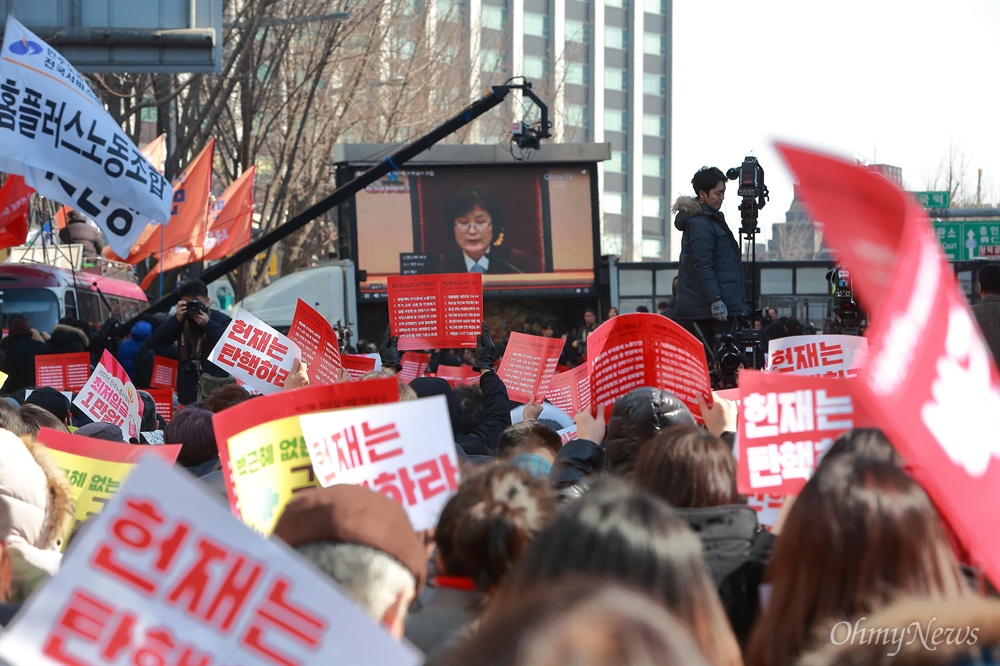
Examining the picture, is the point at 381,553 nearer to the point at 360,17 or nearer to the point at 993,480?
the point at 993,480

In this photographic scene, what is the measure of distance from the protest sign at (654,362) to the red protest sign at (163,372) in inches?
238

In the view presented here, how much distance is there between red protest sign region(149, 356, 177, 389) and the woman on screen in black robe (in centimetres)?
1318

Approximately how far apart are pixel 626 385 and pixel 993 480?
10.1 ft

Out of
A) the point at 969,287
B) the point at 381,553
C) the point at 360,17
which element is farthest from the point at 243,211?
the point at 381,553

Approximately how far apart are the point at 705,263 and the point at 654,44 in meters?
84.8

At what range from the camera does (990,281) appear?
6617 mm

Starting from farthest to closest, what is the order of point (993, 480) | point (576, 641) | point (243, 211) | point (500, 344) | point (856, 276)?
point (243, 211) < point (500, 344) < point (993, 480) < point (856, 276) < point (576, 641)

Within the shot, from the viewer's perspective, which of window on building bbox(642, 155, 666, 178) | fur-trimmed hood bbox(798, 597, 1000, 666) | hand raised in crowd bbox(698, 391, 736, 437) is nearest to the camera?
fur-trimmed hood bbox(798, 597, 1000, 666)

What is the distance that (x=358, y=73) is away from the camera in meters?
30.3

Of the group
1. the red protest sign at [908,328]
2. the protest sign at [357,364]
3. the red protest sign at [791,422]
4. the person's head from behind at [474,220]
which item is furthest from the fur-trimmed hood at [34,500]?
the person's head from behind at [474,220]

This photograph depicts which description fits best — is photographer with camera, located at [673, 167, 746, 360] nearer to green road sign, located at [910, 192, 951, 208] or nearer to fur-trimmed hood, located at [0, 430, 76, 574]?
fur-trimmed hood, located at [0, 430, 76, 574]

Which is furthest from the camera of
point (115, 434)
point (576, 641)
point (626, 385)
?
point (115, 434)

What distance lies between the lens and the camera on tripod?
809 centimetres

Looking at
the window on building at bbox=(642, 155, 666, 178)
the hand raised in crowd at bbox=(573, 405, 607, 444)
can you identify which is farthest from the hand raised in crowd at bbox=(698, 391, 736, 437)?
the window on building at bbox=(642, 155, 666, 178)
